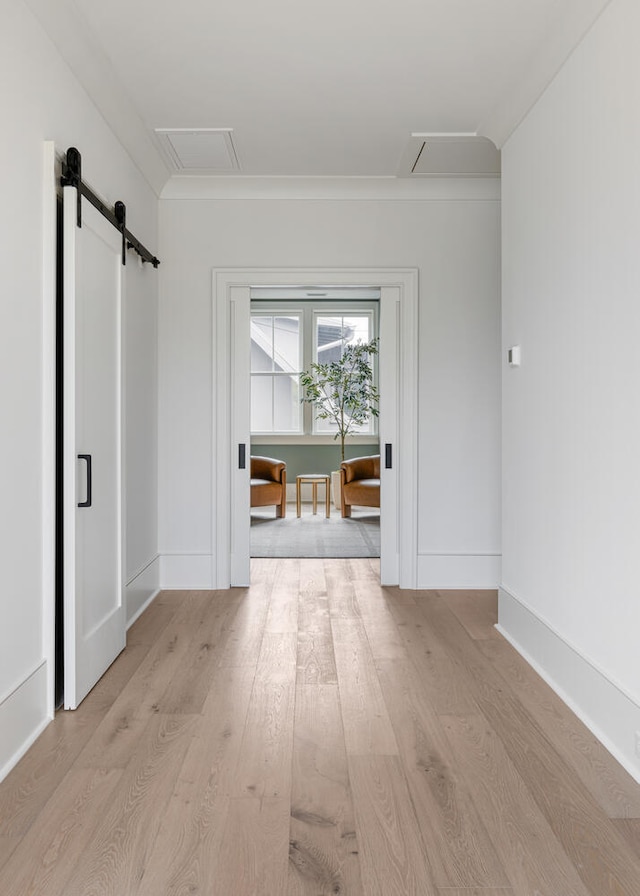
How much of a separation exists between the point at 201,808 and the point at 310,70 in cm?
295

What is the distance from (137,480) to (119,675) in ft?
4.30

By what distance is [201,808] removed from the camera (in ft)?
6.36

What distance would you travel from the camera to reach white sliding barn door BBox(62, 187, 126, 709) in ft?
8.48

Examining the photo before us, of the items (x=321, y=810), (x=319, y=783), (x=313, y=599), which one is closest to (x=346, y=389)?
(x=313, y=599)

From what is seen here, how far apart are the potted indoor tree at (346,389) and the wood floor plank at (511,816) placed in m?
6.13

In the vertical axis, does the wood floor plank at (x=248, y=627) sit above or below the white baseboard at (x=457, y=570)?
below

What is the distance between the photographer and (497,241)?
178 inches

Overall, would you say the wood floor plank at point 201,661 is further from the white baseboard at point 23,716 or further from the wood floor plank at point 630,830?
the wood floor plank at point 630,830

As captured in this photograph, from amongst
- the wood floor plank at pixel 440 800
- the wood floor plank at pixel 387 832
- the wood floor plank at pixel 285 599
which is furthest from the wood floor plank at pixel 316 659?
the wood floor plank at pixel 387 832

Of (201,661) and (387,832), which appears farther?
(201,661)

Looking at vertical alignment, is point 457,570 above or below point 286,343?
below

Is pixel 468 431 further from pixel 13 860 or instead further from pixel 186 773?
pixel 13 860

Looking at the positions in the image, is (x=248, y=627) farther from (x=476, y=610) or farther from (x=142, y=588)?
(x=476, y=610)

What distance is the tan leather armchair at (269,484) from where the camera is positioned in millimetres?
7777
